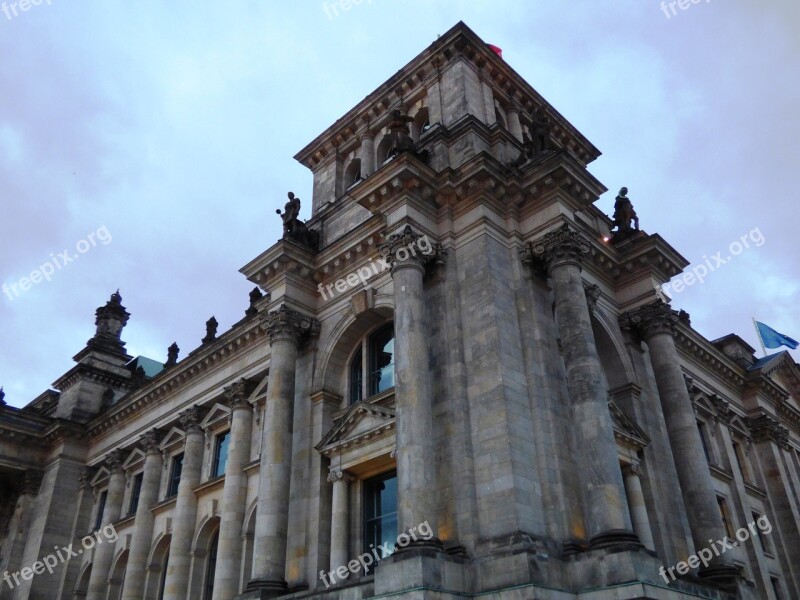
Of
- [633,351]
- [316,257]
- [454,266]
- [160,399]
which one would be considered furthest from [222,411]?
[633,351]

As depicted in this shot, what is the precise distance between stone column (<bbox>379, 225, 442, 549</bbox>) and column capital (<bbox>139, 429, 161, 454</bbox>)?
61.8ft

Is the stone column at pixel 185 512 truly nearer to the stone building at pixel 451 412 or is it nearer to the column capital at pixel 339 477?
the stone building at pixel 451 412

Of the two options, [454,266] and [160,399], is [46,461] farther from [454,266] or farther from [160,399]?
[454,266]

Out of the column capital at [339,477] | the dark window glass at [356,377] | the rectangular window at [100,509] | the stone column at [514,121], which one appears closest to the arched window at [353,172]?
the stone column at [514,121]

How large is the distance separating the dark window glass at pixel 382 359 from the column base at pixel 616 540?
8412 mm

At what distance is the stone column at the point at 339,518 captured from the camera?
67.0ft

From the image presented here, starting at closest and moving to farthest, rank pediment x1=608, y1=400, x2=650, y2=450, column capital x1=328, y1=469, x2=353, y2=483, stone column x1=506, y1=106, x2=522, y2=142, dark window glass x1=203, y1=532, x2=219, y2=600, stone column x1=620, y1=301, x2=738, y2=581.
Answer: stone column x1=620, y1=301, x2=738, y2=581
column capital x1=328, y1=469, x2=353, y2=483
pediment x1=608, y1=400, x2=650, y2=450
stone column x1=506, y1=106, x2=522, y2=142
dark window glass x1=203, y1=532, x2=219, y2=600

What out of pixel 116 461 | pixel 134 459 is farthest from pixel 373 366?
pixel 116 461

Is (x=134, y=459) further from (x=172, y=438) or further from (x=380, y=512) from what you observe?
(x=380, y=512)

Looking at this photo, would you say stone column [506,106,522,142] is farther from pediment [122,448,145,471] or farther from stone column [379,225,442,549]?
pediment [122,448,145,471]

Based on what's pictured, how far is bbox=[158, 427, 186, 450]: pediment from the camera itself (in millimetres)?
33625

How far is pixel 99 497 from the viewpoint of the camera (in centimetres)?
3834

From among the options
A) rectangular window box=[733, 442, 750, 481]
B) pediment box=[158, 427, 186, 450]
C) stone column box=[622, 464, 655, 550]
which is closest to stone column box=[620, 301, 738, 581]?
stone column box=[622, 464, 655, 550]

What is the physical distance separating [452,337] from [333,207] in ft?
30.4
